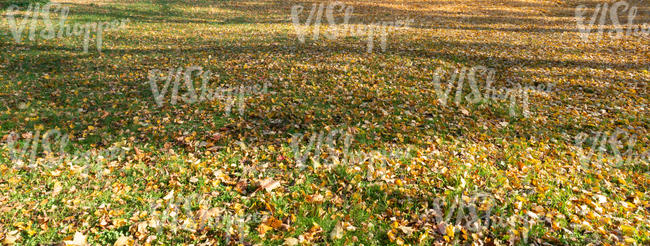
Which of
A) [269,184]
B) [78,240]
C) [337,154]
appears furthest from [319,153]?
[78,240]

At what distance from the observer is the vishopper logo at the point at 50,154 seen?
5.18m

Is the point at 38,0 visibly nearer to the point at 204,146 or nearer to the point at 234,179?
the point at 204,146

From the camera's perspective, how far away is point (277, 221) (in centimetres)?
425

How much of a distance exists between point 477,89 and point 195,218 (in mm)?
7939

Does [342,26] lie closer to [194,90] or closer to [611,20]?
[194,90]

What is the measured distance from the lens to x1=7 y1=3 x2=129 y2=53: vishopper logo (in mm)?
12578

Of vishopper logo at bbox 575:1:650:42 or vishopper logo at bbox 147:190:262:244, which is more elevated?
vishopper logo at bbox 575:1:650:42

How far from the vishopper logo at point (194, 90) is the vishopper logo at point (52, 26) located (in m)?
4.29

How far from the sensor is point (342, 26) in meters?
17.3

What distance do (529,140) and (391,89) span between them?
3.50 m

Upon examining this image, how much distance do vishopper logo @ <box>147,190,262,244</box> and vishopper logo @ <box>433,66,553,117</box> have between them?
19.4 ft

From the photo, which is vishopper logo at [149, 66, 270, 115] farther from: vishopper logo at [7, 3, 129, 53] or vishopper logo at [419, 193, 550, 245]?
vishopper logo at [419, 193, 550, 245]

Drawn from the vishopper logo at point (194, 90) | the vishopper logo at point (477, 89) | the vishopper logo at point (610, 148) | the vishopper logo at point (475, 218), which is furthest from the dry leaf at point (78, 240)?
the vishopper logo at point (610, 148)

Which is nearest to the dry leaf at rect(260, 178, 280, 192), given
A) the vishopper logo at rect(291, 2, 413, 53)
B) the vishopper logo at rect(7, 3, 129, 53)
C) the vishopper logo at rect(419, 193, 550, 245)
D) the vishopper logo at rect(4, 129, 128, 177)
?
the vishopper logo at rect(419, 193, 550, 245)
